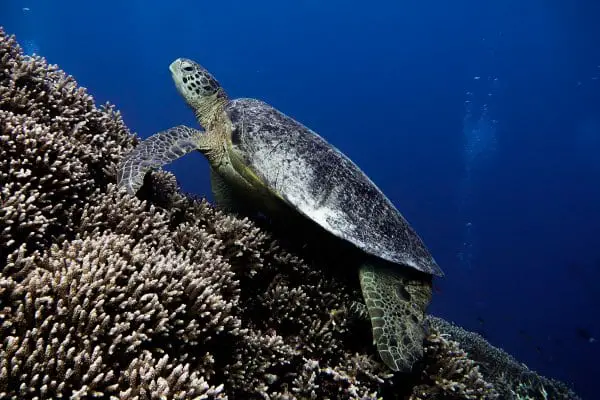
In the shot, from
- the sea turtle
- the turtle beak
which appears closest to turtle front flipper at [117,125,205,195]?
the sea turtle

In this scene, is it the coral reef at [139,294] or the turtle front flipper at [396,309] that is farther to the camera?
the turtle front flipper at [396,309]

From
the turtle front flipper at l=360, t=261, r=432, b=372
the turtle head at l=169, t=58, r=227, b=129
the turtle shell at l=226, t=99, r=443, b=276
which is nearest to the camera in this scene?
the turtle front flipper at l=360, t=261, r=432, b=372

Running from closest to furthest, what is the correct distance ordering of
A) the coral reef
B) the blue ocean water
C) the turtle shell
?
the coral reef → the turtle shell → the blue ocean water

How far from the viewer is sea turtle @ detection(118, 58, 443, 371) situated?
3117mm

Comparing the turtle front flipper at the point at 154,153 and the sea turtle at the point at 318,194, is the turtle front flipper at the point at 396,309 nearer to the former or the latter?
the sea turtle at the point at 318,194

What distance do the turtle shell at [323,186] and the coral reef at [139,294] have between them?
53 cm

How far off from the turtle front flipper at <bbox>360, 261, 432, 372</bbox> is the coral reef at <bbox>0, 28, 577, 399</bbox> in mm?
197

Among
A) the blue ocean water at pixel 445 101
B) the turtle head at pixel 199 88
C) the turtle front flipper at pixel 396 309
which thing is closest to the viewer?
the turtle front flipper at pixel 396 309

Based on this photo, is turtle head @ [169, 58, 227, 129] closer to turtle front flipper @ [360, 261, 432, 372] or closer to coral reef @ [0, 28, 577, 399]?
coral reef @ [0, 28, 577, 399]

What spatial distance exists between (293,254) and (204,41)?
128058mm

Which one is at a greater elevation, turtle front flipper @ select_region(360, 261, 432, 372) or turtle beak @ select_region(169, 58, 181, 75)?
turtle beak @ select_region(169, 58, 181, 75)

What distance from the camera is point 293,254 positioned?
134 inches

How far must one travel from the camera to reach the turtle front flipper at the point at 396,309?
290 cm

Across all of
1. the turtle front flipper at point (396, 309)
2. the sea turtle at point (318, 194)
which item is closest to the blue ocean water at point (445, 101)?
the turtle front flipper at point (396, 309)
